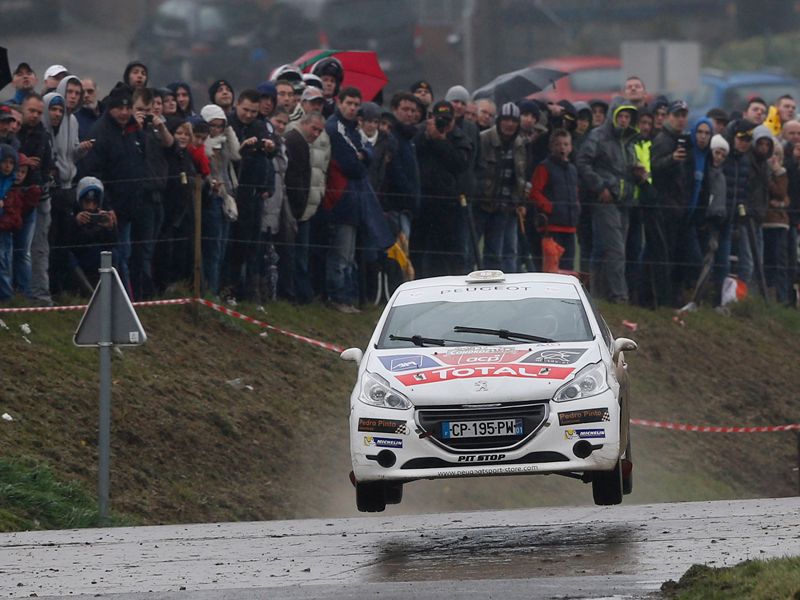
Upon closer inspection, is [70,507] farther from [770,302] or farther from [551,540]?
[770,302]

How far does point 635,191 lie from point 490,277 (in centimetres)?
977

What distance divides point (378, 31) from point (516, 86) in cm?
2395

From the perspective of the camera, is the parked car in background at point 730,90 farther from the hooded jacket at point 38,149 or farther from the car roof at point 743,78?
the hooded jacket at point 38,149

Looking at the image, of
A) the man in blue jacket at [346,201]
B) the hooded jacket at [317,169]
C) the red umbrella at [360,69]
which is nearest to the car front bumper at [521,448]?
the hooded jacket at [317,169]

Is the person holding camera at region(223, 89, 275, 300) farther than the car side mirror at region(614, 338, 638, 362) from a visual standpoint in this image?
Yes

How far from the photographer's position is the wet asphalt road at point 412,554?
8641mm

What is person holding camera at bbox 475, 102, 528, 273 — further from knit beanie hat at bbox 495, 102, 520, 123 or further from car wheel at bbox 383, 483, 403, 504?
car wheel at bbox 383, 483, 403, 504

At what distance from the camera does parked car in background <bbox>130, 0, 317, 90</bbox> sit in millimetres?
44250

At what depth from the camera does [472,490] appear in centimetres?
1659

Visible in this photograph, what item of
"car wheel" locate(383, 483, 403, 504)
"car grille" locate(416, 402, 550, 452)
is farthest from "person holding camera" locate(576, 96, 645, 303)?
"car grille" locate(416, 402, 550, 452)

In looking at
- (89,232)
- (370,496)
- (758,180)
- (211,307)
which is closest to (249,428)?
(211,307)

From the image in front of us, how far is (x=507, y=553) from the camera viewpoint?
392 inches

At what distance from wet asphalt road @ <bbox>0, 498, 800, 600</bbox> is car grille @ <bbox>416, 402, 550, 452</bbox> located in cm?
62

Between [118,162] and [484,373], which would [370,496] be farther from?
[118,162]
